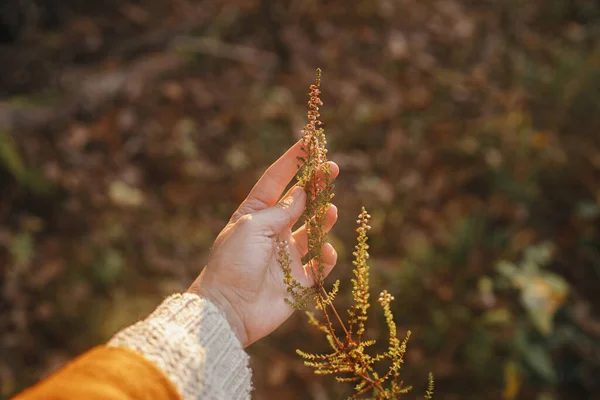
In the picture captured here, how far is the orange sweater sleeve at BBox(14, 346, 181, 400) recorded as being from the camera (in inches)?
36.1

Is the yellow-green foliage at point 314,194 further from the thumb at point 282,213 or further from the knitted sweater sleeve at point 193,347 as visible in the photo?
the knitted sweater sleeve at point 193,347

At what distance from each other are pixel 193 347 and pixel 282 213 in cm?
51

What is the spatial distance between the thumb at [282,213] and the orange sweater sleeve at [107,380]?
1.88 ft

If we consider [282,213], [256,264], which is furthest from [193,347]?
[282,213]

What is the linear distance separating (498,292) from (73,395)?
2382mm

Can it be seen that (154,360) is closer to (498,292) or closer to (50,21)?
(498,292)

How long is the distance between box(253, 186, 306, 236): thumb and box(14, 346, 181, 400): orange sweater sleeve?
0.57 m

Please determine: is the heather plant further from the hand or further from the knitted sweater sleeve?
the knitted sweater sleeve

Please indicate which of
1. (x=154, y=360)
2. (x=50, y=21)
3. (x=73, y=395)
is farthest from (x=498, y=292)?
(x=50, y=21)

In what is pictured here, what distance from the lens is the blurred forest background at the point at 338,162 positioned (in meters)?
2.58

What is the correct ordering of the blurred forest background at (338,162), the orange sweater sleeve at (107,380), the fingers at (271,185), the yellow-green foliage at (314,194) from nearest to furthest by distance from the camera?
the orange sweater sleeve at (107,380) → the yellow-green foliage at (314,194) → the fingers at (271,185) → the blurred forest background at (338,162)

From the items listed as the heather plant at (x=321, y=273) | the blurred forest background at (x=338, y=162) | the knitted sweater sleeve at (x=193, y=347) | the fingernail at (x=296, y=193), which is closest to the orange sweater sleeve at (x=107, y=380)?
the knitted sweater sleeve at (x=193, y=347)

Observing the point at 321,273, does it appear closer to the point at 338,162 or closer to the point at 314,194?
the point at 314,194

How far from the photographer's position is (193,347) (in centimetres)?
117
